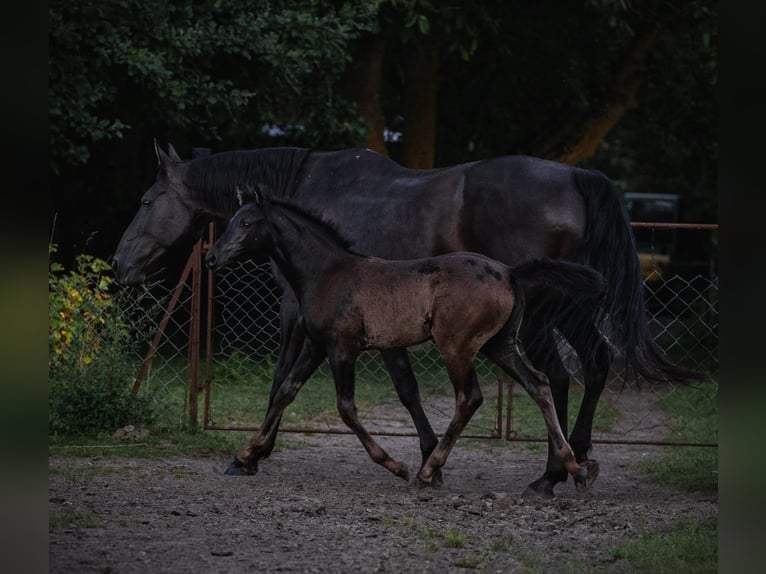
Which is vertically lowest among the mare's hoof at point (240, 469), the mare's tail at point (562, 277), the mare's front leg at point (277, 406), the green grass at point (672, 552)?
the mare's hoof at point (240, 469)

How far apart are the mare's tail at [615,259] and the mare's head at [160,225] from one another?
2615mm

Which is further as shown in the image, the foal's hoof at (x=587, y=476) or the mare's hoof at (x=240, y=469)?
the mare's hoof at (x=240, y=469)

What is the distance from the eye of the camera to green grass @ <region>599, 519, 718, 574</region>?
4.41 metres

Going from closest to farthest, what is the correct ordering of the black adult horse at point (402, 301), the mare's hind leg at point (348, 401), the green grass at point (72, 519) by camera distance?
1. the green grass at point (72, 519)
2. the black adult horse at point (402, 301)
3. the mare's hind leg at point (348, 401)

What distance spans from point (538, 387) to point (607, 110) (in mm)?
9683

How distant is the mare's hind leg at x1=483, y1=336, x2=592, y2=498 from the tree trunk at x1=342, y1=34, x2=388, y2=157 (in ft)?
25.6

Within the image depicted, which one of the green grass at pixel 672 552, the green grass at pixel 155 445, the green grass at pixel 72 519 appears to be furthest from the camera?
the green grass at pixel 155 445

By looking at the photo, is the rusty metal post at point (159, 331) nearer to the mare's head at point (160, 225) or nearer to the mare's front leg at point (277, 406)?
the mare's head at point (160, 225)

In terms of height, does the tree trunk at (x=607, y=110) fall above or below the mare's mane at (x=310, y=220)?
above

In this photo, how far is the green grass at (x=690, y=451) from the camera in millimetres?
6973

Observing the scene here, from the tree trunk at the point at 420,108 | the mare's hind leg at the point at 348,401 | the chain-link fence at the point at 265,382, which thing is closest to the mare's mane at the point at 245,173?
the chain-link fence at the point at 265,382

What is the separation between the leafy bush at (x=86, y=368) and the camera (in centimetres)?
788
